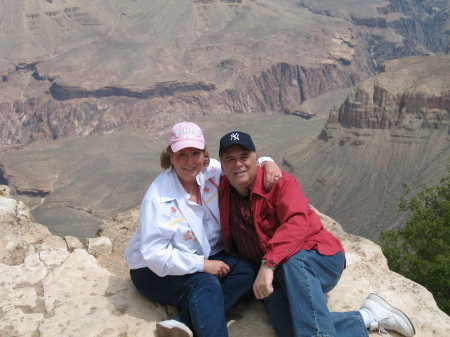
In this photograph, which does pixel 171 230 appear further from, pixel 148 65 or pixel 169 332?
pixel 148 65

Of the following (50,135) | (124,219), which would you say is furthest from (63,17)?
(124,219)

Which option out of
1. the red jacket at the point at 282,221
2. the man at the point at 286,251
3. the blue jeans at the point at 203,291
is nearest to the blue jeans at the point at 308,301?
the man at the point at 286,251

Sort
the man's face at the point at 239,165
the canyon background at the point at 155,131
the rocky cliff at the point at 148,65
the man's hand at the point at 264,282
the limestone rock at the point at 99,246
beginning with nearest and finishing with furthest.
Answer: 1. the man's hand at the point at 264,282
2. the man's face at the point at 239,165
3. the canyon background at the point at 155,131
4. the limestone rock at the point at 99,246
5. the rocky cliff at the point at 148,65

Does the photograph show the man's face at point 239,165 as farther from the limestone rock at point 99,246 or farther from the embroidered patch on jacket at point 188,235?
the limestone rock at point 99,246

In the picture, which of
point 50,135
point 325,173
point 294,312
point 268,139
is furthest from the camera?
point 50,135

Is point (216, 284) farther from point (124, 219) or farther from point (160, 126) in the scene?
Answer: point (160, 126)

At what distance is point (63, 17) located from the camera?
605 feet

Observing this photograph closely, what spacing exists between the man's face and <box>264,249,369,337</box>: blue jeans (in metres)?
1.26

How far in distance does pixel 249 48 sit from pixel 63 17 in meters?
70.0

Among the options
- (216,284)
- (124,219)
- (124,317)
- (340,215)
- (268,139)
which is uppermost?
(216,284)

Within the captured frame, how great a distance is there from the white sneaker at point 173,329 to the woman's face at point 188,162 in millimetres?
1965

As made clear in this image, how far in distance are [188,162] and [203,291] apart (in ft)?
5.81

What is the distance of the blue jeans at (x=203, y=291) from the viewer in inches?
256

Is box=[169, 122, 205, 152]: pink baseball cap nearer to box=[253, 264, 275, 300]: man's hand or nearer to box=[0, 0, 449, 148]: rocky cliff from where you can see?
box=[253, 264, 275, 300]: man's hand
